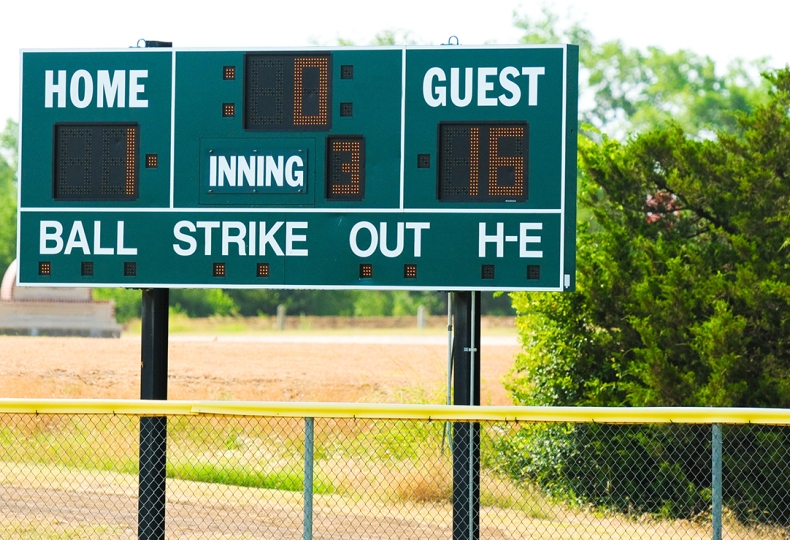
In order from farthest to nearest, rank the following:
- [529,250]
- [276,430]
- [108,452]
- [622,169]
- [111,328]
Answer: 1. [111,328]
2. [276,430]
3. [108,452]
4. [622,169]
5. [529,250]

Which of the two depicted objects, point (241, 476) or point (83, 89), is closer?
point (83, 89)

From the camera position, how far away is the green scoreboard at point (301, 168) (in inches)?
346

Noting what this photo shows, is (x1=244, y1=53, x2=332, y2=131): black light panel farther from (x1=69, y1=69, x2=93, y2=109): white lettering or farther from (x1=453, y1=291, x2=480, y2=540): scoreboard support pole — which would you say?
(x1=453, y1=291, x2=480, y2=540): scoreboard support pole

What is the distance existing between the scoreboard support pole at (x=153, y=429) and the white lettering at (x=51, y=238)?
0.82 m

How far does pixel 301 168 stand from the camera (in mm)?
8961

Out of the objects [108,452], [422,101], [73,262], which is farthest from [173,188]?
[108,452]

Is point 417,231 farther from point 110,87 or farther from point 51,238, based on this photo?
point 51,238

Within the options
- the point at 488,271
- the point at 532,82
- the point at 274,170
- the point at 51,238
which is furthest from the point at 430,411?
the point at 51,238

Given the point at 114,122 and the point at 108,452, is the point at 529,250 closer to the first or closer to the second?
the point at 114,122

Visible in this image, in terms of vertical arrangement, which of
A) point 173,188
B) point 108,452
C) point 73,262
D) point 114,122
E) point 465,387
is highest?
point 114,122

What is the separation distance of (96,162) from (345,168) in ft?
7.02

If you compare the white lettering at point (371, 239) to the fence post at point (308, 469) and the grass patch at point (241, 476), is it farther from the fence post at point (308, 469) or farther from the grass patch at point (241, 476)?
the grass patch at point (241, 476)

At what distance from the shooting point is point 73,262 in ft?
30.0

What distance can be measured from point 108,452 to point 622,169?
7.41m
